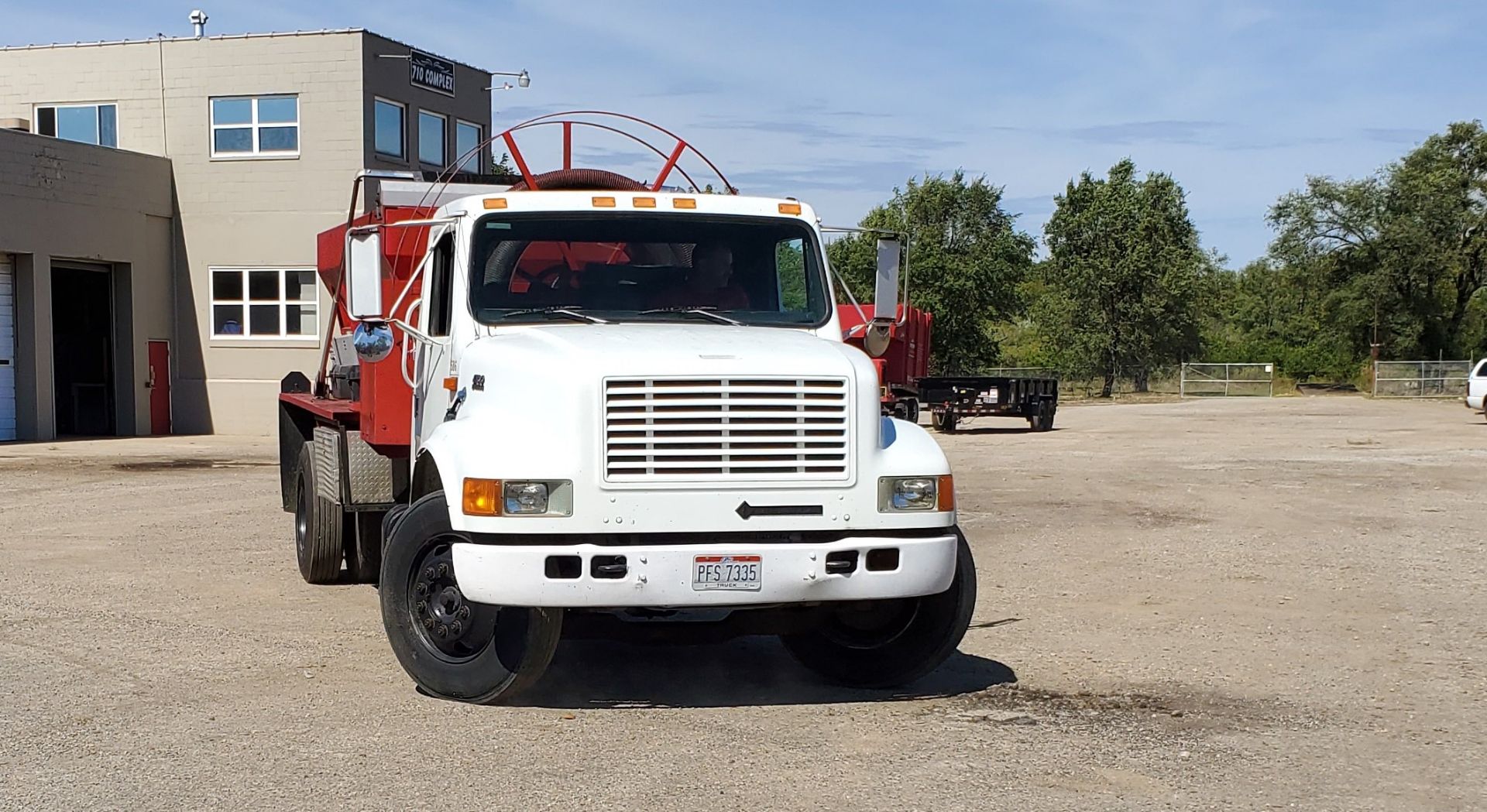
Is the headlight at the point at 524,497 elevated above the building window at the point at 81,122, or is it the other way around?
the building window at the point at 81,122

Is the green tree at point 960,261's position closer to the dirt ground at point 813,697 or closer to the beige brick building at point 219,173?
the beige brick building at point 219,173

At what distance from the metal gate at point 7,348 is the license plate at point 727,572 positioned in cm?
2826

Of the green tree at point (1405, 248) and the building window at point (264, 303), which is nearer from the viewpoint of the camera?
the building window at point (264, 303)

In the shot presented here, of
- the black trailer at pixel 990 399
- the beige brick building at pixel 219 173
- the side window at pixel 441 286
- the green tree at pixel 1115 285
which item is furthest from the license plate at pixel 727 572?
the green tree at pixel 1115 285

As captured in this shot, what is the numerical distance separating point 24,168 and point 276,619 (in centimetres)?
2388

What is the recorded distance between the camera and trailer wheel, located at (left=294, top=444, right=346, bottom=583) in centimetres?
1137

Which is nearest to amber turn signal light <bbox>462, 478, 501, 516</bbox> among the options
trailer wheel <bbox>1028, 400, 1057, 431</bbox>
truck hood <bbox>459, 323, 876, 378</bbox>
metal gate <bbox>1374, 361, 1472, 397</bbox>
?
truck hood <bbox>459, 323, 876, 378</bbox>

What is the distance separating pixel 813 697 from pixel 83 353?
98.6 feet

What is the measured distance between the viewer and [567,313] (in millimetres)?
8258

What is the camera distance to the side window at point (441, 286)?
8.61m

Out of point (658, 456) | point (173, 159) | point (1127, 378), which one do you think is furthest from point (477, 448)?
point (1127, 378)

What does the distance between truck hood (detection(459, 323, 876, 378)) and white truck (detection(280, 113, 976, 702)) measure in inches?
0.7

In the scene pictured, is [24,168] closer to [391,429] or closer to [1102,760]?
[391,429]

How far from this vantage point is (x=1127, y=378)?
235 ft
